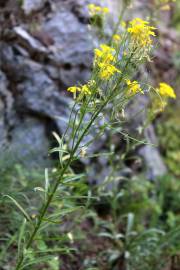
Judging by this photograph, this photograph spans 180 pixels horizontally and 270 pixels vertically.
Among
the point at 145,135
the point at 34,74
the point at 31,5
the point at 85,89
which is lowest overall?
the point at 145,135

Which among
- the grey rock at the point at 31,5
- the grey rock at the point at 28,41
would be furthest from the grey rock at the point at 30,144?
the grey rock at the point at 31,5

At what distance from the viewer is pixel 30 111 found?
3721 millimetres

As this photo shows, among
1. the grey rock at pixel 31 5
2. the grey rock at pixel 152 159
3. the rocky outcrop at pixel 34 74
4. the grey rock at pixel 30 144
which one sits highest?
the grey rock at pixel 31 5

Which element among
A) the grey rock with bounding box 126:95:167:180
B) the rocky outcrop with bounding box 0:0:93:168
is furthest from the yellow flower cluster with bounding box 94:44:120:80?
A: the grey rock with bounding box 126:95:167:180

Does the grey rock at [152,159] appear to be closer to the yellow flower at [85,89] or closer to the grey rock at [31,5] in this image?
the grey rock at [31,5]

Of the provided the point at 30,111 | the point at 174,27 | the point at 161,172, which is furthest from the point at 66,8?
the point at 174,27

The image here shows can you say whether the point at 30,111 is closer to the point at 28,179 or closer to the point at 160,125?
the point at 28,179

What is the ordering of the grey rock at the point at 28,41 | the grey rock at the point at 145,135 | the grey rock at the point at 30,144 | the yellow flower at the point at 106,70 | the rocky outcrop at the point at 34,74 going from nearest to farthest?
the yellow flower at the point at 106,70, the grey rock at the point at 30,144, the rocky outcrop at the point at 34,74, the grey rock at the point at 28,41, the grey rock at the point at 145,135

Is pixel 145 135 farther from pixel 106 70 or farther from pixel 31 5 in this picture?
pixel 106 70

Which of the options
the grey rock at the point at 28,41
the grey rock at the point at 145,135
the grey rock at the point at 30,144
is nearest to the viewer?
the grey rock at the point at 30,144

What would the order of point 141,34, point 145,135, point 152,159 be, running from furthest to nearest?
1. point 152,159
2. point 145,135
3. point 141,34

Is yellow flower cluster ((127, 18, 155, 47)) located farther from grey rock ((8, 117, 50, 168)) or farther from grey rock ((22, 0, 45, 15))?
grey rock ((22, 0, 45, 15))

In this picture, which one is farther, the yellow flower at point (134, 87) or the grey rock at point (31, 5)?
the grey rock at point (31, 5)

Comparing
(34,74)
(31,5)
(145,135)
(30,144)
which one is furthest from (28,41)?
(145,135)
